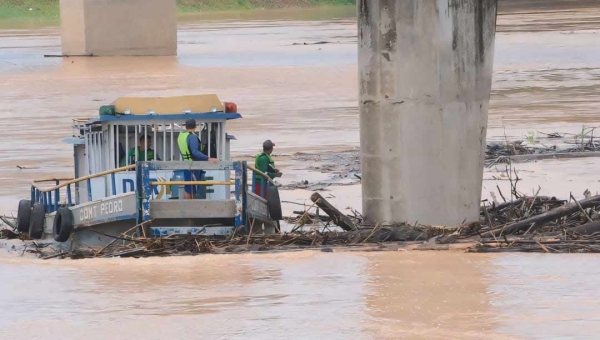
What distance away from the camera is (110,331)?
1159 cm

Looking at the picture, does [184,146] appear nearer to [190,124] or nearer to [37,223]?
[190,124]

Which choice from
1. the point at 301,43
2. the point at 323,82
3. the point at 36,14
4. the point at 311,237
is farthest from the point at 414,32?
the point at 36,14

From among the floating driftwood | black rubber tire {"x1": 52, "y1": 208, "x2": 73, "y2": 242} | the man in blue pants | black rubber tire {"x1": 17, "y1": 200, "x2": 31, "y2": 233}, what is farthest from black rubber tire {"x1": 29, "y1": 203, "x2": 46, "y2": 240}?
the floating driftwood

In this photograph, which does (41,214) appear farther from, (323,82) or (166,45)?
(166,45)

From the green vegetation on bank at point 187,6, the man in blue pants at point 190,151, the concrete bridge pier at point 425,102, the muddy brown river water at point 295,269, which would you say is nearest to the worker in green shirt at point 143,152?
the man in blue pants at point 190,151

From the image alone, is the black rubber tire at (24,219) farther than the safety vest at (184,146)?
Yes

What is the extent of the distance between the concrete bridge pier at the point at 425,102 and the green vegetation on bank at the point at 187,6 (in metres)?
78.6

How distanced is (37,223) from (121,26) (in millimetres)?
36912

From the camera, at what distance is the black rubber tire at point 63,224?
1552 centimetres

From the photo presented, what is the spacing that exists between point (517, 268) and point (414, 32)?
324 cm

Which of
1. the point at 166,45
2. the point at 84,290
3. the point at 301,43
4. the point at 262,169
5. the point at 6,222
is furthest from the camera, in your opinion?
the point at 301,43

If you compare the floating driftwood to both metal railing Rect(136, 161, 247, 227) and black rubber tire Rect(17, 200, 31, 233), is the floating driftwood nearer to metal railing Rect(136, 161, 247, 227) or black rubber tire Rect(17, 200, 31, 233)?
metal railing Rect(136, 161, 247, 227)

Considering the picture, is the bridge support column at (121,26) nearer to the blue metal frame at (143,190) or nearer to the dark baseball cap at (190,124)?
the dark baseball cap at (190,124)

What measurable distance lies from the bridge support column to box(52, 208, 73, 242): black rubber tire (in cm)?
3706
